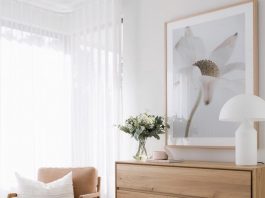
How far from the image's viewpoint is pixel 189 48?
3672 millimetres

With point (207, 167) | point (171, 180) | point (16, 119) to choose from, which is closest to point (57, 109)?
point (16, 119)

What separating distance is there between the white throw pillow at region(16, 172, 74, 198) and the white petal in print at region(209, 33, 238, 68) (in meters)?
1.94

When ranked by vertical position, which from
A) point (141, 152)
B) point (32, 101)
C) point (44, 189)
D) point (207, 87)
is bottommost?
point (44, 189)

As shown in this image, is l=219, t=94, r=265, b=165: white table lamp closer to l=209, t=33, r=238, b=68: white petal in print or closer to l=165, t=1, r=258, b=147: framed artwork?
l=165, t=1, r=258, b=147: framed artwork

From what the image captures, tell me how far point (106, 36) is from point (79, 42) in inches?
20.5

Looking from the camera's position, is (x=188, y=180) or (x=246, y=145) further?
(x=188, y=180)

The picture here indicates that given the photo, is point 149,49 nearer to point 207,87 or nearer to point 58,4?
point 207,87

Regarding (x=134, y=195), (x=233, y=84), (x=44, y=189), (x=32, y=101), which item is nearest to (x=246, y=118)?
(x=233, y=84)


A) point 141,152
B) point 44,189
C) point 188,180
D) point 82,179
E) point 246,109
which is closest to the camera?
point 246,109

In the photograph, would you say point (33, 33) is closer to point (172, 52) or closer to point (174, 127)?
point (172, 52)

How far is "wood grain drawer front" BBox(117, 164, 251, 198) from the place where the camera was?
2.76 m

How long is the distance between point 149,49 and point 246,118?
1.56 meters

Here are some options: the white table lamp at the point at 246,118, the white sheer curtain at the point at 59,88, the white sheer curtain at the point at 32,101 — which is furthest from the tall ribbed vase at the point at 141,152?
the white sheer curtain at the point at 32,101

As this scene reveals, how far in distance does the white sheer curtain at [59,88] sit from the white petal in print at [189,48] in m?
0.88
